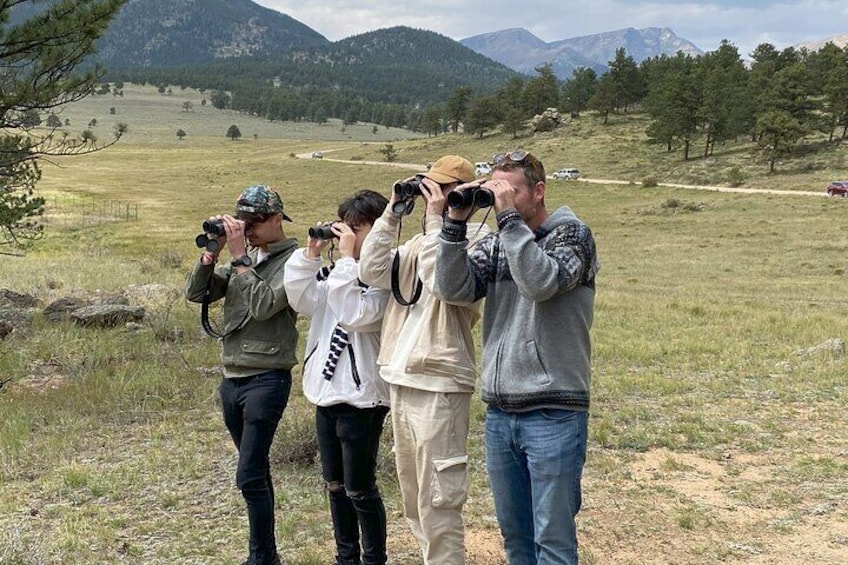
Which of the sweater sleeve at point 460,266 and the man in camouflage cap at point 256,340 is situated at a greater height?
the sweater sleeve at point 460,266

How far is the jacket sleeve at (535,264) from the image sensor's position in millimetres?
2457

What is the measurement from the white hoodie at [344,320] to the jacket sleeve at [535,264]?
0.89 m

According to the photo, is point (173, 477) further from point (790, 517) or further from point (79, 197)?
point (79, 197)

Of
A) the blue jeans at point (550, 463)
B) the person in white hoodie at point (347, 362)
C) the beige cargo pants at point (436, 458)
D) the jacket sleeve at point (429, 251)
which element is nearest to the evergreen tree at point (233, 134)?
the person in white hoodie at point (347, 362)

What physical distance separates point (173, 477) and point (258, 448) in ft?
6.51

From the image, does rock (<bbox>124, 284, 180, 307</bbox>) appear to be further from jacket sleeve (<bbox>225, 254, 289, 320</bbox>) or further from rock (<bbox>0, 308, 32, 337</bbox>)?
jacket sleeve (<bbox>225, 254, 289, 320</bbox>)

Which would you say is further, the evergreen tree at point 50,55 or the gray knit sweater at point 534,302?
the evergreen tree at point 50,55

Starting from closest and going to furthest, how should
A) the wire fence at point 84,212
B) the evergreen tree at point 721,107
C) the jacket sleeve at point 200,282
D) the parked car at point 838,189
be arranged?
the jacket sleeve at point 200,282, the wire fence at point 84,212, the parked car at point 838,189, the evergreen tree at point 721,107

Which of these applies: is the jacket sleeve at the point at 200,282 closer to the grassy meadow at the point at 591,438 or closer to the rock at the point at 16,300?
the grassy meadow at the point at 591,438

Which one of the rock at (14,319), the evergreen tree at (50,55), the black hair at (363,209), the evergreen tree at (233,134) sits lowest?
the rock at (14,319)

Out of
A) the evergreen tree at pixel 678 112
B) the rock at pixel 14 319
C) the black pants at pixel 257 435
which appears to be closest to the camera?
the black pants at pixel 257 435

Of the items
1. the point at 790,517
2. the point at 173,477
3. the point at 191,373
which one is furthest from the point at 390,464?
the point at 191,373

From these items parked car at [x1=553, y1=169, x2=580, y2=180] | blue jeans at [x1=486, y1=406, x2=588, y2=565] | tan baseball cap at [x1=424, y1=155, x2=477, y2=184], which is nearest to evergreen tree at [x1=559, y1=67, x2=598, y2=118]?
parked car at [x1=553, y1=169, x2=580, y2=180]

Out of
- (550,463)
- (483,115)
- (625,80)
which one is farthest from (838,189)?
(483,115)
